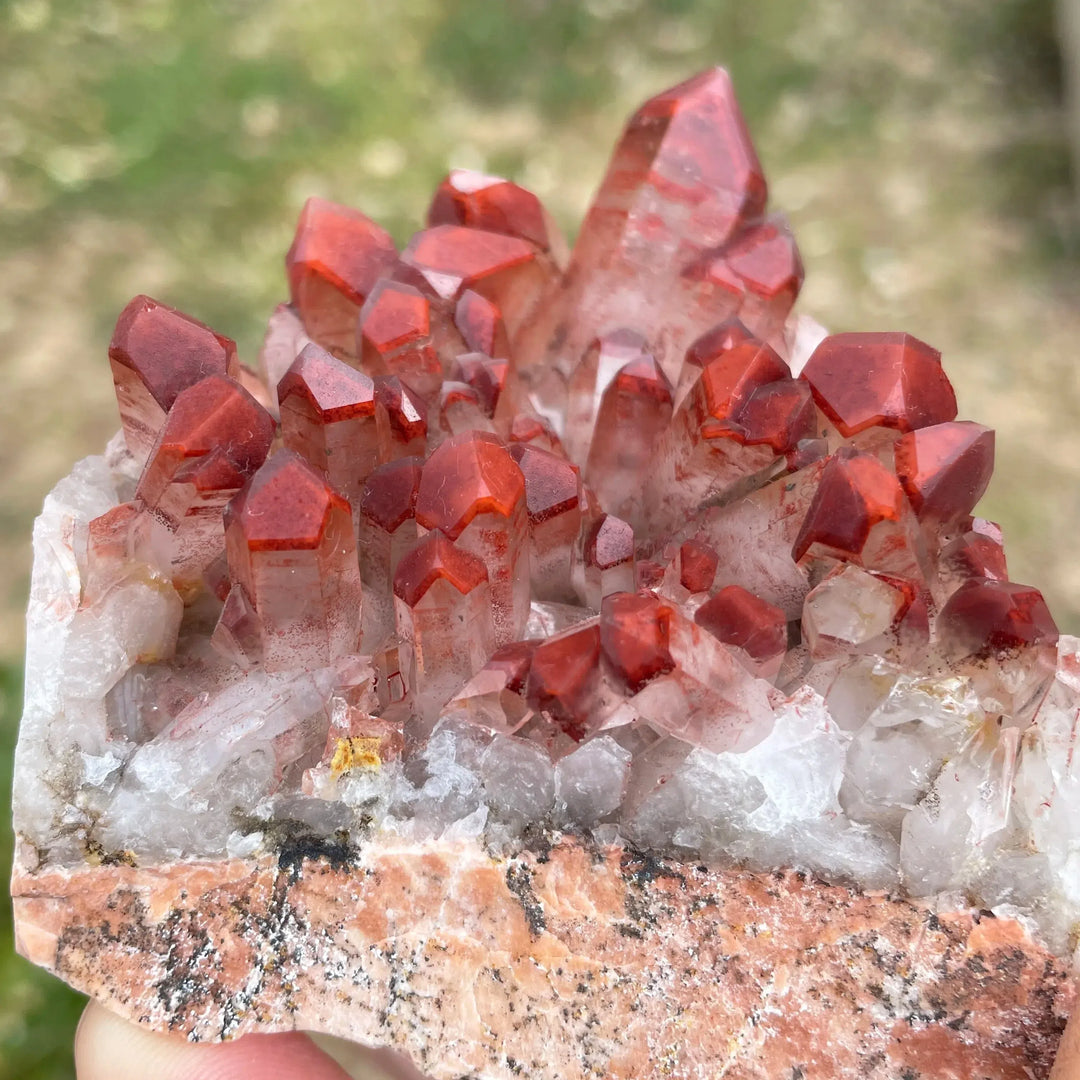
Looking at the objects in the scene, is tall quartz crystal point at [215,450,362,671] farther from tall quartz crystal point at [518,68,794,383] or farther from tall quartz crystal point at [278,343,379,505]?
tall quartz crystal point at [518,68,794,383]

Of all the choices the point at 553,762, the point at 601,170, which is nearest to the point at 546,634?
the point at 553,762

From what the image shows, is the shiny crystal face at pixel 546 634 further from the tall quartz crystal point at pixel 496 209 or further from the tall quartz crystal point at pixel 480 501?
the tall quartz crystal point at pixel 496 209

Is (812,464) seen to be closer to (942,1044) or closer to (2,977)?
(942,1044)

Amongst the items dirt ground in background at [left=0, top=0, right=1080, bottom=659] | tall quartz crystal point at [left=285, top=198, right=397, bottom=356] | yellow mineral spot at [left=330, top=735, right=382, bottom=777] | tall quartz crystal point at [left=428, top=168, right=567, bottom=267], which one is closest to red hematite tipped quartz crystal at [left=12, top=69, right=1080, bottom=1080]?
yellow mineral spot at [left=330, top=735, right=382, bottom=777]

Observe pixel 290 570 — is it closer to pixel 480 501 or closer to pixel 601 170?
pixel 480 501

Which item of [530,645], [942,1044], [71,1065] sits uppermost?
[530,645]

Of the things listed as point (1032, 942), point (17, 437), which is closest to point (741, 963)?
point (1032, 942)

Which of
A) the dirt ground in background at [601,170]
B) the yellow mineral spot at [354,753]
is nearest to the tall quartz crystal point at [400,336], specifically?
the yellow mineral spot at [354,753]
